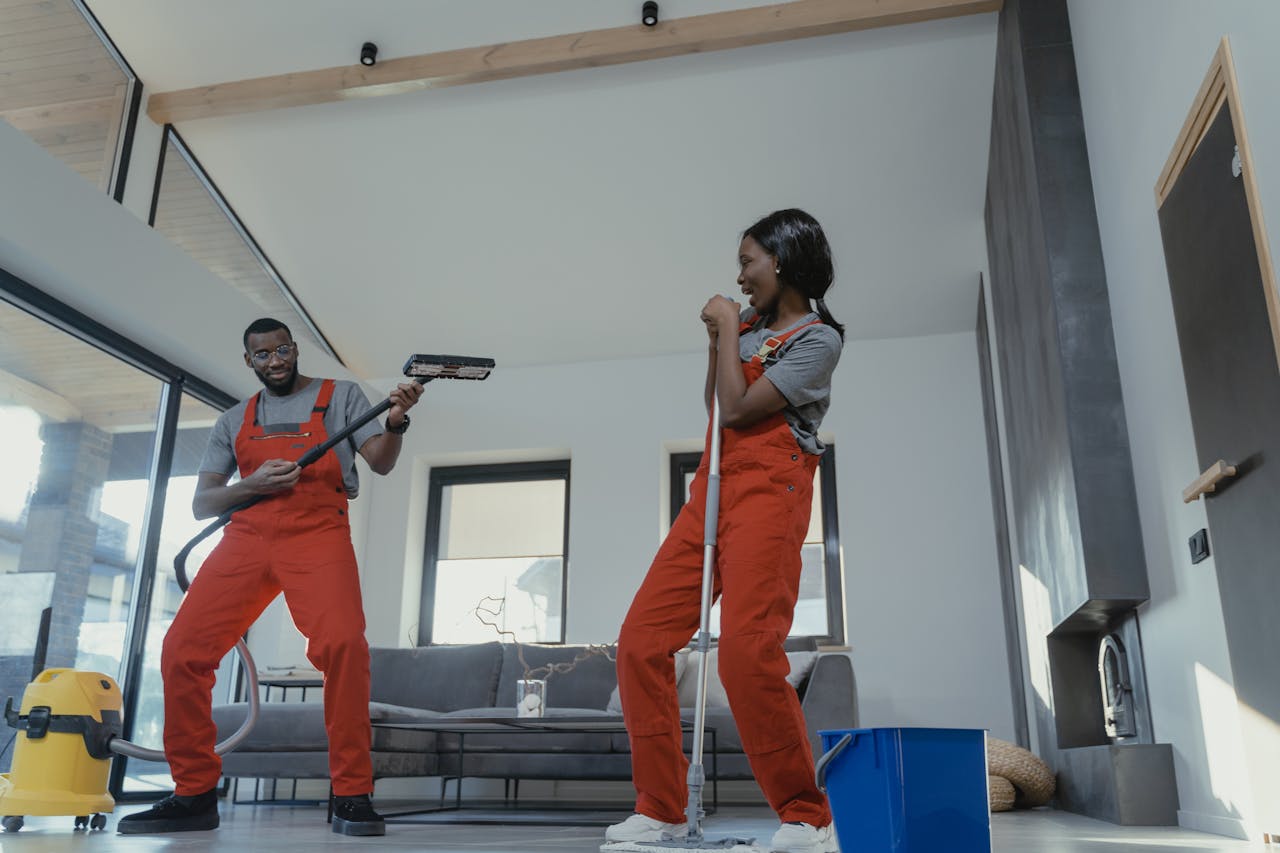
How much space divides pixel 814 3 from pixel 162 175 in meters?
3.23

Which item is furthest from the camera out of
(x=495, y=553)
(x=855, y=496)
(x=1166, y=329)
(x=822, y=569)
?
(x=495, y=553)

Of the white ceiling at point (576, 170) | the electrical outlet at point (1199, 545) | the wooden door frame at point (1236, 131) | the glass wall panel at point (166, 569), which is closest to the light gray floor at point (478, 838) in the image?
the electrical outlet at point (1199, 545)

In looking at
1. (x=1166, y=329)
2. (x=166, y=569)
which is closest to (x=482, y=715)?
(x=166, y=569)

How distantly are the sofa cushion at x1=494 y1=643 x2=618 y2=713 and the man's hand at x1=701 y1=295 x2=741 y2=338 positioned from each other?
3.47 m

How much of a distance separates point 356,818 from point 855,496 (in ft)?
13.1

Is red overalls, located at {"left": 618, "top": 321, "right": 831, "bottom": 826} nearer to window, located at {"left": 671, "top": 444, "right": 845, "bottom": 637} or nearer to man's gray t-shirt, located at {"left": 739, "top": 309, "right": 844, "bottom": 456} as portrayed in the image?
man's gray t-shirt, located at {"left": 739, "top": 309, "right": 844, "bottom": 456}

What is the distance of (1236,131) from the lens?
231cm

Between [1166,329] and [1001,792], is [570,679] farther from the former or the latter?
[1166,329]

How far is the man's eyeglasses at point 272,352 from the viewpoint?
3.03 metres

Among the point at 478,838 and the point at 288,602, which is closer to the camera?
the point at 478,838

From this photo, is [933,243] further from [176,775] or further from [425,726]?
[176,775]

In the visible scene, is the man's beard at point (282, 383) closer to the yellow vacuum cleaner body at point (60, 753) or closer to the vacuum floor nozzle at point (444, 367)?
the vacuum floor nozzle at point (444, 367)

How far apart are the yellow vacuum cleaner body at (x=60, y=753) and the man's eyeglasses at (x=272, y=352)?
1.07m

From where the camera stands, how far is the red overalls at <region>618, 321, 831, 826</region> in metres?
1.93
